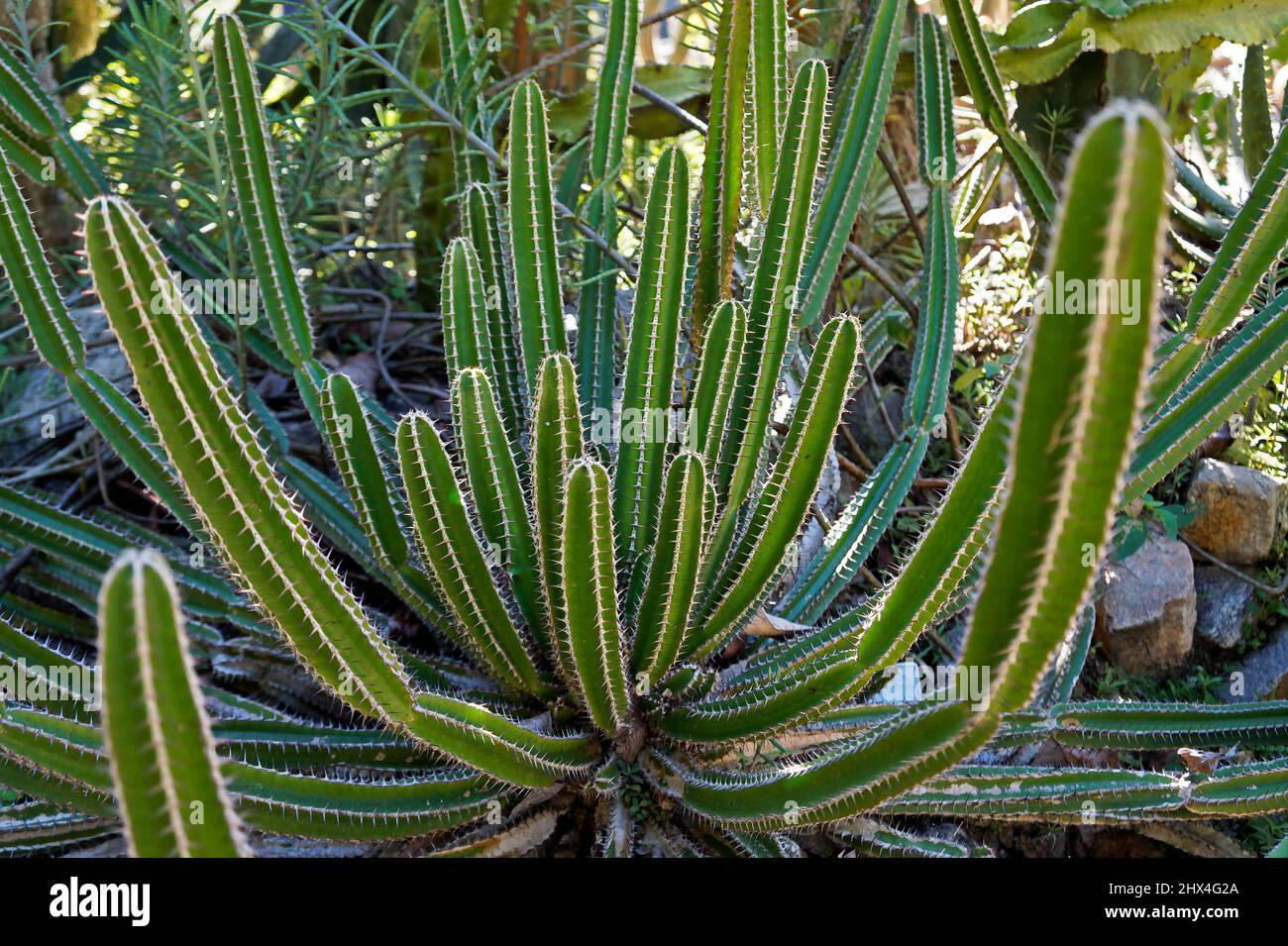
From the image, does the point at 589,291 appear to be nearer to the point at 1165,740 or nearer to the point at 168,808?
the point at 1165,740

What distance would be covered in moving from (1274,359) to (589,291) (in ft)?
4.62

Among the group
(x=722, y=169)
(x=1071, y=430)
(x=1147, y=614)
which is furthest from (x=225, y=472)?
(x=1147, y=614)

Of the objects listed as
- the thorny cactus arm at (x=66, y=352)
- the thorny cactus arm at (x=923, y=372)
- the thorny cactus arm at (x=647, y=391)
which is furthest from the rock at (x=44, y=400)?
the thorny cactus arm at (x=923, y=372)

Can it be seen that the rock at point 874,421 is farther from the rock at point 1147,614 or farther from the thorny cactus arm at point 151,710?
the thorny cactus arm at point 151,710

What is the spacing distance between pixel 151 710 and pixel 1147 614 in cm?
232

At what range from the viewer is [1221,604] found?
2.77m

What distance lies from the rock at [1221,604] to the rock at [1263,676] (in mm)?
61

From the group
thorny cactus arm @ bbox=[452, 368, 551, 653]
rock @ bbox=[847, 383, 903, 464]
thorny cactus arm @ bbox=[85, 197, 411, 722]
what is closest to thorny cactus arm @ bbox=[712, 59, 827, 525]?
thorny cactus arm @ bbox=[452, 368, 551, 653]

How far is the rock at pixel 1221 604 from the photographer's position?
8.94 feet

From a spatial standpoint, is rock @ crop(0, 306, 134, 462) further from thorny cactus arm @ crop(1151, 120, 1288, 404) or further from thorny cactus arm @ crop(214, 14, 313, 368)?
thorny cactus arm @ crop(1151, 120, 1288, 404)

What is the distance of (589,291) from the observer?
Answer: 259 centimetres

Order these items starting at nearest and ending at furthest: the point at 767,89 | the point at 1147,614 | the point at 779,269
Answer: the point at 779,269
the point at 767,89
the point at 1147,614

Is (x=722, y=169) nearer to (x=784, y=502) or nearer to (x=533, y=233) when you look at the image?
(x=533, y=233)
